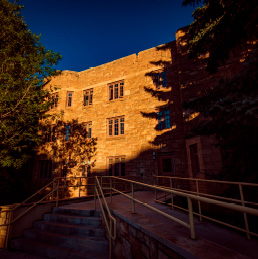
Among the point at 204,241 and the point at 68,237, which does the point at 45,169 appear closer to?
the point at 68,237

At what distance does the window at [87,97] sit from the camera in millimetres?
17119

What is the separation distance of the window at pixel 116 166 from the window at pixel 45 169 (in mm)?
6201

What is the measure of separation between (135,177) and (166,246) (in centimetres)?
1094

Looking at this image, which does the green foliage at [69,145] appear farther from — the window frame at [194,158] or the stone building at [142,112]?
the window frame at [194,158]

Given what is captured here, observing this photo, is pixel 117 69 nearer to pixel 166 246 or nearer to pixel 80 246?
pixel 80 246

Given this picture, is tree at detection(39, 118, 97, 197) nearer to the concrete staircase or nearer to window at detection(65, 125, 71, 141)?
window at detection(65, 125, 71, 141)

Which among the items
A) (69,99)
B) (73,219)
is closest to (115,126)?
(69,99)

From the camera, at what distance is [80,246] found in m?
4.50

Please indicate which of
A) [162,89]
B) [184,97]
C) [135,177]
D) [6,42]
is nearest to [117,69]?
[162,89]

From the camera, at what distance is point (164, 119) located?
13.2 metres

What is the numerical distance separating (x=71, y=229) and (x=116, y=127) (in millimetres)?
10508

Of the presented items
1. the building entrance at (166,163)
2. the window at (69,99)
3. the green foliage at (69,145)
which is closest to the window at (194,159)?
the building entrance at (166,163)

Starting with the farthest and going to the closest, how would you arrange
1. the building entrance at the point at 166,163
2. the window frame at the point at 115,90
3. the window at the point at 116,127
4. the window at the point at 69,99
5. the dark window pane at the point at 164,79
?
the window at the point at 69,99 → the window frame at the point at 115,90 → the window at the point at 116,127 → the dark window pane at the point at 164,79 → the building entrance at the point at 166,163

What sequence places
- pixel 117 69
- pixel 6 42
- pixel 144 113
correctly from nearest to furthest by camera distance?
pixel 6 42 → pixel 144 113 → pixel 117 69
